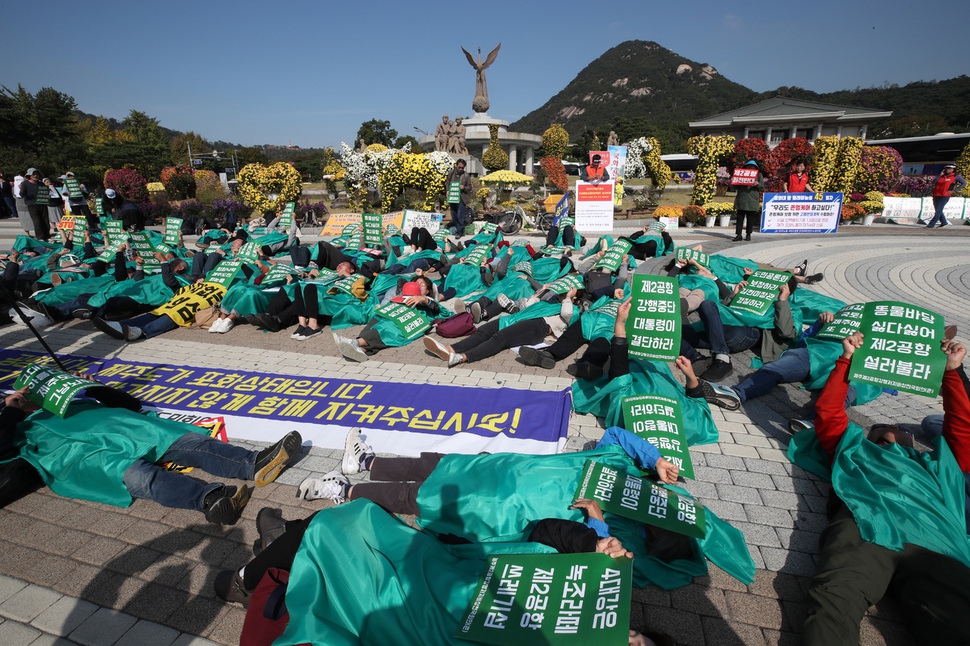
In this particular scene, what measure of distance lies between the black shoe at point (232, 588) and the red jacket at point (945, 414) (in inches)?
156

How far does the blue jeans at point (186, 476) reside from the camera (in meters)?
3.47

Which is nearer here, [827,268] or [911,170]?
[827,268]

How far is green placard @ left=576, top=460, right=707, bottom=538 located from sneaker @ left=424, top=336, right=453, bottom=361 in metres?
3.32

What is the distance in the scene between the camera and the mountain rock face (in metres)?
115

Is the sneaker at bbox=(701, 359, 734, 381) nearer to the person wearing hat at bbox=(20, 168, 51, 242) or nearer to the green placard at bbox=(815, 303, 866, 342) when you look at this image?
the green placard at bbox=(815, 303, 866, 342)

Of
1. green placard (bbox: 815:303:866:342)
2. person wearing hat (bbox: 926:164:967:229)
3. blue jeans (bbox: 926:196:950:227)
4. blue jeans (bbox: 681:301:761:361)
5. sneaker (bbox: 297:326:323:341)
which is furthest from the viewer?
blue jeans (bbox: 926:196:950:227)

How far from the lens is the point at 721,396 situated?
15.8 feet

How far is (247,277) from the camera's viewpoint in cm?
880

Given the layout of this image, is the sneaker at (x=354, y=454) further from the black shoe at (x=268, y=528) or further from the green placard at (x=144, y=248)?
the green placard at (x=144, y=248)

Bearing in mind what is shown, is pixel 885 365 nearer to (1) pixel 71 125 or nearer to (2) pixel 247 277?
(2) pixel 247 277

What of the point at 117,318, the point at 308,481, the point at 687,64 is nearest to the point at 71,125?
the point at 117,318

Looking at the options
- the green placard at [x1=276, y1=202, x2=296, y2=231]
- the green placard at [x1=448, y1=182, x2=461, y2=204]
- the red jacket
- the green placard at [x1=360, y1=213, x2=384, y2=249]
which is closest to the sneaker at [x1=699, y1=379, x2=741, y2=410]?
the red jacket

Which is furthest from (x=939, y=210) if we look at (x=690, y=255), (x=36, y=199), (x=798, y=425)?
(x=36, y=199)

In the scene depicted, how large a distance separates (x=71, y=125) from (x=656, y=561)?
55.9 meters
